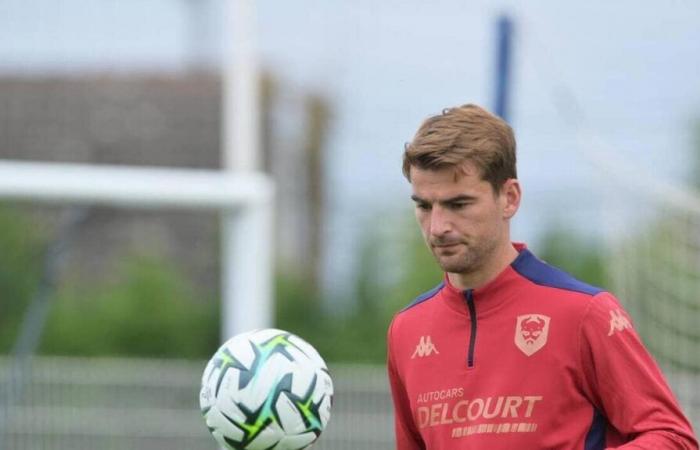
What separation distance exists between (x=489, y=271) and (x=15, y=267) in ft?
32.4

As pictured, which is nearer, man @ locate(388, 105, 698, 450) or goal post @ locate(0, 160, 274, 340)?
man @ locate(388, 105, 698, 450)

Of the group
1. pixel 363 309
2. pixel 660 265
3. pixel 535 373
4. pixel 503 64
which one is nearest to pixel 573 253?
pixel 363 309

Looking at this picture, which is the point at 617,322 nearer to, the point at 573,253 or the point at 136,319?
the point at 136,319

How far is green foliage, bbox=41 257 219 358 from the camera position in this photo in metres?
13.3

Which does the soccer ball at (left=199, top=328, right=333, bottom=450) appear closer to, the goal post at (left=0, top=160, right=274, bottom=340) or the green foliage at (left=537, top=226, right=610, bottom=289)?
the goal post at (left=0, top=160, right=274, bottom=340)

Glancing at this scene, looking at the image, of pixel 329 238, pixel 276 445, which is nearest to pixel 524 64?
pixel 276 445

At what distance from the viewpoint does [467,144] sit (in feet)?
11.0

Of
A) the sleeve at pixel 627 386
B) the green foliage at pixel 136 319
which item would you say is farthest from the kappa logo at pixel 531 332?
the green foliage at pixel 136 319

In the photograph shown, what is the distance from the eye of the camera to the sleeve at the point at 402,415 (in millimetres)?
3766

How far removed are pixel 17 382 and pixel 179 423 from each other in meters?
1.84

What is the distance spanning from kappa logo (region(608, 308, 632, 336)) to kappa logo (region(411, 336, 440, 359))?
0.50 metres

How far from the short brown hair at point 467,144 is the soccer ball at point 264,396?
0.60m

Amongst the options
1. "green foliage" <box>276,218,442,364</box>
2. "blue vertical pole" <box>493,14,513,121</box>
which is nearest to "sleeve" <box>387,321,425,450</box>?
"blue vertical pole" <box>493,14,513,121</box>

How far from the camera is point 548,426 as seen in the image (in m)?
3.32
